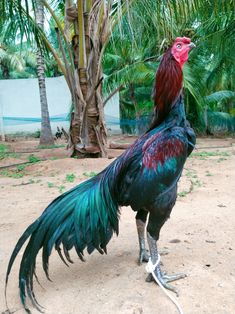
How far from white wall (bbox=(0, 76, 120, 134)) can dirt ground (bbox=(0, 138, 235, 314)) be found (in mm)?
10833

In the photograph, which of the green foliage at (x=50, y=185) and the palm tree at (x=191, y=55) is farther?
the green foliage at (x=50, y=185)

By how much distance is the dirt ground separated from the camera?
256cm

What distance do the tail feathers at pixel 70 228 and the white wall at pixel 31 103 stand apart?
546 inches

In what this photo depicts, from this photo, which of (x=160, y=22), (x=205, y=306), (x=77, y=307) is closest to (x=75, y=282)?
(x=77, y=307)

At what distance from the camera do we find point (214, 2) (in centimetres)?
593

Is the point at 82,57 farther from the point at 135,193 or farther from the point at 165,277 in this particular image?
the point at 165,277

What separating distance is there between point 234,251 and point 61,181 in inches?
151

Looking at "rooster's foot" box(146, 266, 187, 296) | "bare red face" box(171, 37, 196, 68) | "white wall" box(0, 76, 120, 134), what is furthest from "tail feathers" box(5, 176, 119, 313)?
"white wall" box(0, 76, 120, 134)

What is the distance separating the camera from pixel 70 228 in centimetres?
262

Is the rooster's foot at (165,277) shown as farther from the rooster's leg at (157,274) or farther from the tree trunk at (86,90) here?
the tree trunk at (86,90)

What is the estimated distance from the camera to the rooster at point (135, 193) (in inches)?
100

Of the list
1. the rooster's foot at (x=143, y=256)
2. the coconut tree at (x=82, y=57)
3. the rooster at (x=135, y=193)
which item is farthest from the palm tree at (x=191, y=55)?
the rooster's foot at (x=143, y=256)

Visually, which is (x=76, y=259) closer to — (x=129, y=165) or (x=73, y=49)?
(x=129, y=165)

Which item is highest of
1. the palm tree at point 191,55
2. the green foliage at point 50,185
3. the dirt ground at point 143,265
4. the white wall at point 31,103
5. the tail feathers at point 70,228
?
the palm tree at point 191,55
